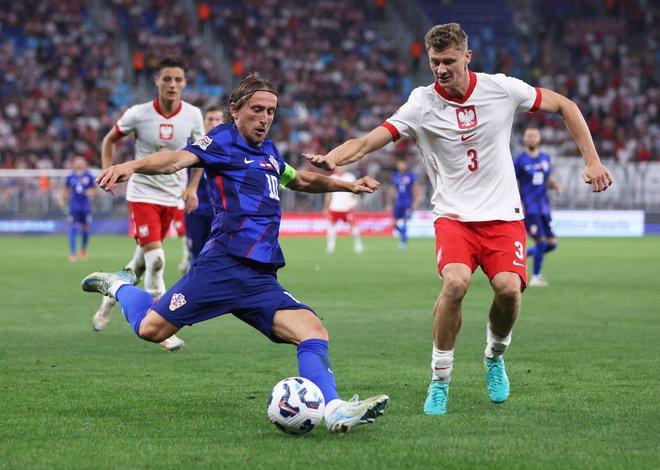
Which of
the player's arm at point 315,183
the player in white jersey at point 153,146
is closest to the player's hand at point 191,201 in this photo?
the player in white jersey at point 153,146

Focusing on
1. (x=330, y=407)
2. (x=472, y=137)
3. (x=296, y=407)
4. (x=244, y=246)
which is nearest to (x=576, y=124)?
(x=472, y=137)

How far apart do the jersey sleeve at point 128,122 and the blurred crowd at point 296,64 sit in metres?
25.4

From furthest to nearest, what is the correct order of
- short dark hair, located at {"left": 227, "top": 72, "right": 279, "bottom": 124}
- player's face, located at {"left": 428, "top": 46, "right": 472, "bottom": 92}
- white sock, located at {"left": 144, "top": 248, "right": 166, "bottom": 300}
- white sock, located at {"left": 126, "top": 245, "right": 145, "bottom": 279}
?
white sock, located at {"left": 126, "top": 245, "right": 145, "bottom": 279}
white sock, located at {"left": 144, "top": 248, "right": 166, "bottom": 300}
player's face, located at {"left": 428, "top": 46, "right": 472, "bottom": 92}
short dark hair, located at {"left": 227, "top": 72, "right": 279, "bottom": 124}

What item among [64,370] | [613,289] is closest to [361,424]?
[64,370]

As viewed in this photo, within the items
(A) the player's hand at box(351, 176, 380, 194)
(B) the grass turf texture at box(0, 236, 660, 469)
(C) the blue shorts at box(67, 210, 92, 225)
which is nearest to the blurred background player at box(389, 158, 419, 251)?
(C) the blue shorts at box(67, 210, 92, 225)

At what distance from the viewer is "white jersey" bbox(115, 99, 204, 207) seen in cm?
1041

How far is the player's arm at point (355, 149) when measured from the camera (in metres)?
6.36

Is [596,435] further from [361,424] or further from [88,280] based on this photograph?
[88,280]

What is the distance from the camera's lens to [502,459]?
17.3 ft

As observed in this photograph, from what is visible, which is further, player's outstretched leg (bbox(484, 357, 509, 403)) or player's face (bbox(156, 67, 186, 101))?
player's face (bbox(156, 67, 186, 101))

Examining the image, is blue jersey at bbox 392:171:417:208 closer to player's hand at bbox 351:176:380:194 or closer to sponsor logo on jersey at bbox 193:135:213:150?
player's hand at bbox 351:176:380:194

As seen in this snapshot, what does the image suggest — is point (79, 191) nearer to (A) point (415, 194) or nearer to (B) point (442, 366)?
(A) point (415, 194)

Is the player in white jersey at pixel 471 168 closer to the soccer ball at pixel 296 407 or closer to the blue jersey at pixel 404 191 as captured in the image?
the soccer ball at pixel 296 407

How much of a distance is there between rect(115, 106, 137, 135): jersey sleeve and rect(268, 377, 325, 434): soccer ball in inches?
200
